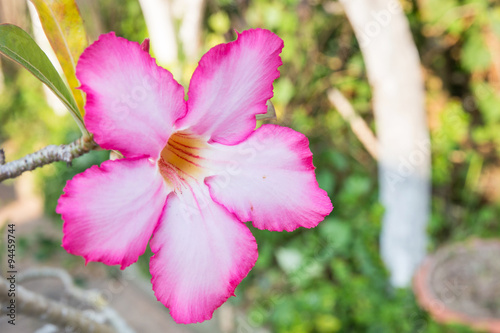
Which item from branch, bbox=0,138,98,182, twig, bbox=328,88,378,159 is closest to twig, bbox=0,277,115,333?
branch, bbox=0,138,98,182

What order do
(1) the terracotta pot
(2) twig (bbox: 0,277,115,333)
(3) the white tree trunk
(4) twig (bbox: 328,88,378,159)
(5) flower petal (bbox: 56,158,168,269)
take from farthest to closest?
(4) twig (bbox: 328,88,378,159) < (1) the terracotta pot < (3) the white tree trunk < (2) twig (bbox: 0,277,115,333) < (5) flower petal (bbox: 56,158,168,269)

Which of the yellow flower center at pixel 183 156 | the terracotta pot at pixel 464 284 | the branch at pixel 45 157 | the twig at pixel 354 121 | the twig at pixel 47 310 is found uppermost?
the branch at pixel 45 157

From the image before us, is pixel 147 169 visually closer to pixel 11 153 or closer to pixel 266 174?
pixel 266 174

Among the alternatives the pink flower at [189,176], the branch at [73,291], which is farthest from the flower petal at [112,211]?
the branch at [73,291]

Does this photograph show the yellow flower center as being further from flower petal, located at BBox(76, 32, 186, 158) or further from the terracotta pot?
the terracotta pot

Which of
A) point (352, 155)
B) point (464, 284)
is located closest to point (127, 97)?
point (464, 284)

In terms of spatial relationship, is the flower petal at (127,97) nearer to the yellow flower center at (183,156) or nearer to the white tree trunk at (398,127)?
the yellow flower center at (183,156)

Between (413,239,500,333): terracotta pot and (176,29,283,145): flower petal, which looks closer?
(176,29,283,145): flower petal
